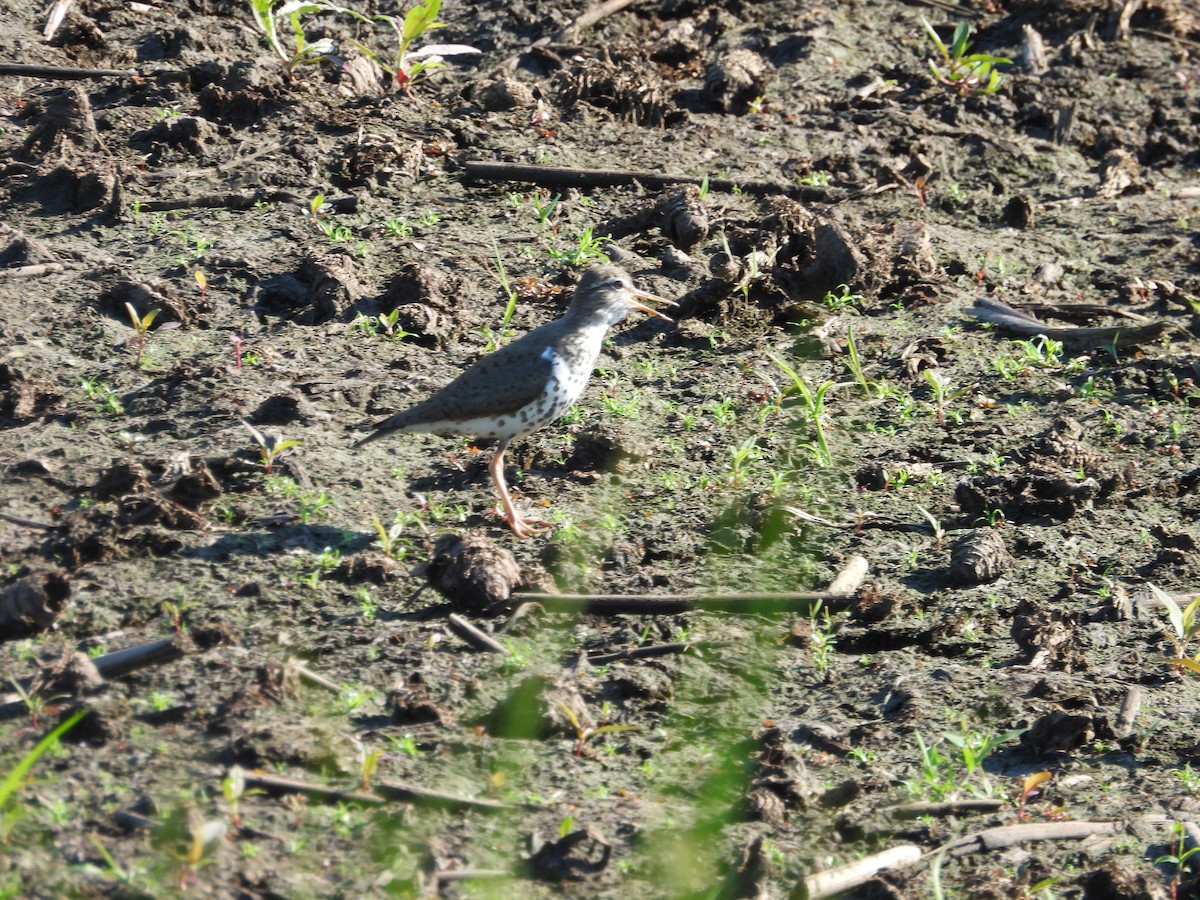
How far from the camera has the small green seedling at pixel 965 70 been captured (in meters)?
11.1

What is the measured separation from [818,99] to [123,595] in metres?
7.12

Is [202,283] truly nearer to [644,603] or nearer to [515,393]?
[515,393]

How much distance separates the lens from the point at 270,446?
6.99m

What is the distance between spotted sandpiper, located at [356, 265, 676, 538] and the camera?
6.96 meters

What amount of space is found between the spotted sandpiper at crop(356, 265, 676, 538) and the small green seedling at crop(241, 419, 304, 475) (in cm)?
40

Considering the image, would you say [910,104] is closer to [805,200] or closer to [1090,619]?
[805,200]

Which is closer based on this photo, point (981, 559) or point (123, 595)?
point (123, 595)

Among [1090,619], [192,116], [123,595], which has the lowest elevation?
[1090,619]

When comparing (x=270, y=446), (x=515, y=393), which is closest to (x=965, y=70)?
(x=515, y=393)

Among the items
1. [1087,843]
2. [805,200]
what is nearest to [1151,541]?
[1087,843]

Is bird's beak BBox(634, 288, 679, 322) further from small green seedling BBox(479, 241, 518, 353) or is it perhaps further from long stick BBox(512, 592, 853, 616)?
long stick BBox(512, 592, 853, 616)

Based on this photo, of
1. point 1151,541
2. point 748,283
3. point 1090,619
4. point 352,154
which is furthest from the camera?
point 352,154

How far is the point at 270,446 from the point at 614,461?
5.87 feet

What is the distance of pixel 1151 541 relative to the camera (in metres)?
7.15
